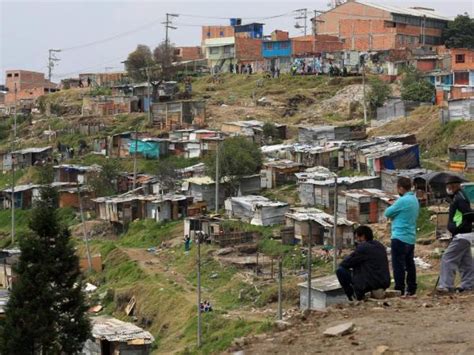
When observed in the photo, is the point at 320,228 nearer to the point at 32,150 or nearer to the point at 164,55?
the point at 32,150

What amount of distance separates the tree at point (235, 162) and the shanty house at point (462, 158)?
7.19 metres

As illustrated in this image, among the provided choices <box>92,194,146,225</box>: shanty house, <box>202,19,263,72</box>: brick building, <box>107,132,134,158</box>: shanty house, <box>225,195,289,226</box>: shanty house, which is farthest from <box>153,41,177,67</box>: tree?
<box>225,195,289,226</box>: shanty house

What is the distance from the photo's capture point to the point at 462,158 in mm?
29922

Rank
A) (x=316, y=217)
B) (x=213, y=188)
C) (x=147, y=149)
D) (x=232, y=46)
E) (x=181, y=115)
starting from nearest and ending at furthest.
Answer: (x=316, y=217), (x=213, y=188), (x=147, y=149), (x=181, y=115), (x=232, y=46)

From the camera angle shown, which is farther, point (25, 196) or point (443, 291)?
point (25, 196)

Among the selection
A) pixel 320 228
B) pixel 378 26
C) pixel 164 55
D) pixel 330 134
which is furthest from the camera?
pixel 164 55

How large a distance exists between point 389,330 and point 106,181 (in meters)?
32.3

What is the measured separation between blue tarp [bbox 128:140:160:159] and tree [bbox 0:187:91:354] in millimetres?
20173

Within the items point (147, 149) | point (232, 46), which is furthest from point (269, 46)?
point (147, 149)

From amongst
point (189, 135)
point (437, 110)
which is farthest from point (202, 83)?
point (437, 110)

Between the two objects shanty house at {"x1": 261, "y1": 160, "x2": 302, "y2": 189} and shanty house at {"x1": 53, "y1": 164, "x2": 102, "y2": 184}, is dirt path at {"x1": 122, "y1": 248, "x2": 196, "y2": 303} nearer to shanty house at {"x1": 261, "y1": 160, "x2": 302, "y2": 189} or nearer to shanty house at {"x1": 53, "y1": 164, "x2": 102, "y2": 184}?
shanty house at {"x1": 261, "y1": 160, "x2": 302, "y2": 189}

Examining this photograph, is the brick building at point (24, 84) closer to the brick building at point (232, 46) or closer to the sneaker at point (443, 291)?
the brick building at point (232, 46)

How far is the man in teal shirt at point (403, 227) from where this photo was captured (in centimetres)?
840

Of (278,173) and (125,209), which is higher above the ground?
(278,173)
